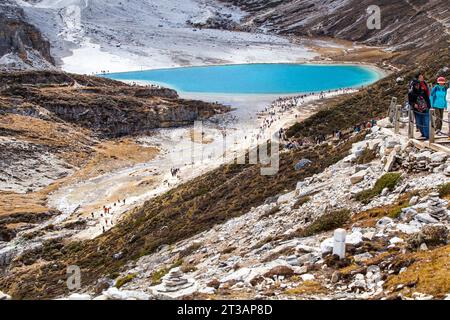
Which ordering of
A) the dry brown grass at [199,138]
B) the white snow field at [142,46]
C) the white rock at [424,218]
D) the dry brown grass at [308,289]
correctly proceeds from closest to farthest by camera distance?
the dry brown grass at [308,289] < the white rock at [424,218] < the dry brown grass at [199,138] < the white snow field at [142,46]

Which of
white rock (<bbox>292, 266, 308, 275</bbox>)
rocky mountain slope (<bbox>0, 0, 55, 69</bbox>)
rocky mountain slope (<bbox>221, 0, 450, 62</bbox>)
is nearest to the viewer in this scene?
white rock (<bbox>292, 266, 308, 275</bbox>)

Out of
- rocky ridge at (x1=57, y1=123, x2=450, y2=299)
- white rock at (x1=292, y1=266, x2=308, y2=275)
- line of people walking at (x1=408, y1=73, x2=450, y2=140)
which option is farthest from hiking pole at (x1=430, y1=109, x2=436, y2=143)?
white rock at (x1=292, y1=266, x2=308, y2=275)

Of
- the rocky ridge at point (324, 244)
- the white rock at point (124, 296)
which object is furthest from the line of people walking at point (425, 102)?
the white rock at point (124, 296)

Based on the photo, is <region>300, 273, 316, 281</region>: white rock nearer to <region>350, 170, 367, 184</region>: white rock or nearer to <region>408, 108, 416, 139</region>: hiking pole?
<region>350, 170, 367, 184</region>: white rock

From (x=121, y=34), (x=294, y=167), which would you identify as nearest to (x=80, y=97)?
(x=294, y=167)

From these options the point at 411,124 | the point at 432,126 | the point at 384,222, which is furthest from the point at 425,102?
the point at 384,222

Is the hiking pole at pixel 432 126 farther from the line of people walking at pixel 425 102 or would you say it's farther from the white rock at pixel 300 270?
the white rock at pixel 300 270

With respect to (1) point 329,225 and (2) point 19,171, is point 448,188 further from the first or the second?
(2) point 19,171
